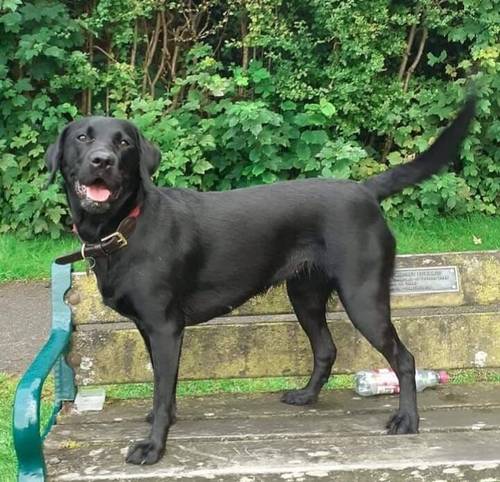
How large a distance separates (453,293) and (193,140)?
4077mm

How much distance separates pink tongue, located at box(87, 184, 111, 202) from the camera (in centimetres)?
304

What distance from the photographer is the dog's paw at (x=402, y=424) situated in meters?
3.16

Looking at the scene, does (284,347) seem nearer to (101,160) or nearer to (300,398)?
(300,398)

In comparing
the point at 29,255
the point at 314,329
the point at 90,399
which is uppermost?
the point at 314,329

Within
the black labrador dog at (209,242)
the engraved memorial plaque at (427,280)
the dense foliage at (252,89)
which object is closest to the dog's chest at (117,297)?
the black labrador dog at (209,242)

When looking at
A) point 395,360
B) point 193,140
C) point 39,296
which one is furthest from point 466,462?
point 193,140

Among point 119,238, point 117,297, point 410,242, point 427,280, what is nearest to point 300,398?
point 427,280

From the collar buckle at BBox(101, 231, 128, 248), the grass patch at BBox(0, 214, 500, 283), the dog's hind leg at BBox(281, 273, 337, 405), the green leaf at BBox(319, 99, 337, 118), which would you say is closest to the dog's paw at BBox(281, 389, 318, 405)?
the dog's hind leg at BBox(281, 273, 337, 405)

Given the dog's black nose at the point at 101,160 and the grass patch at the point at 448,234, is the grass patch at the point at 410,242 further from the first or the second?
the dog's black nose at the point at 101,160

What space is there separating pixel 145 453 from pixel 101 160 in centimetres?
105

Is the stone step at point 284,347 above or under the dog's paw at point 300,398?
above

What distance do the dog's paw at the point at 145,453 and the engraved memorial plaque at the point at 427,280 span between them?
1.38m

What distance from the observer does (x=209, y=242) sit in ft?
10.9

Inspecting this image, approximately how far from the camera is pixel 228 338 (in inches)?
146
